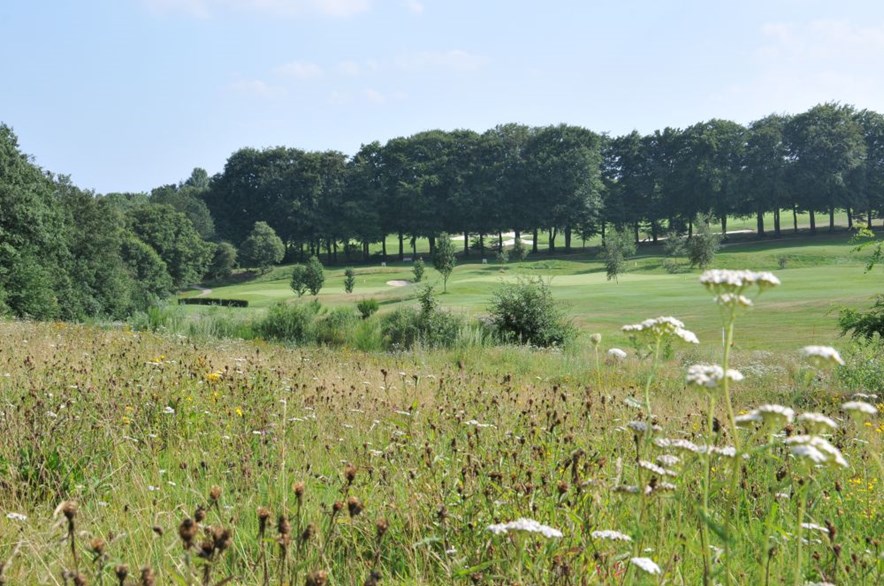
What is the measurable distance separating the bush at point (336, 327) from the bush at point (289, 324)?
0.75ft

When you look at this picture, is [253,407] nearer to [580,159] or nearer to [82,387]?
[82,387]

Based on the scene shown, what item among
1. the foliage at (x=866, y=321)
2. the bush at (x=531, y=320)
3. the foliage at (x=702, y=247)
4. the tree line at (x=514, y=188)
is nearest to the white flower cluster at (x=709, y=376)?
the foliage at (x=866, y=321)

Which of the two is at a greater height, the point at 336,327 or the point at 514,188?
the point at 514,188

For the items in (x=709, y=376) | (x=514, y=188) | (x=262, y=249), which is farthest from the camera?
(x=514, y=188)

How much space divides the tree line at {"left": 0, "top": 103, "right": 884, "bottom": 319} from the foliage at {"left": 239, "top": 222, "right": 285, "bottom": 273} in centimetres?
17

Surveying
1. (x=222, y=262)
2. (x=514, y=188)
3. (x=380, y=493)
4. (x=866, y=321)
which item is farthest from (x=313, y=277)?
(x=380, y=493)

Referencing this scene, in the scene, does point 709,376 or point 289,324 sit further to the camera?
point 289,324

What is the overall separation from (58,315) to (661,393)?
35071 millimetres

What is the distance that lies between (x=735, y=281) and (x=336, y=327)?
762 inches

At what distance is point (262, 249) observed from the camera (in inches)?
2913

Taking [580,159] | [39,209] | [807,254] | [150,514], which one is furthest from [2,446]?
[580,159]

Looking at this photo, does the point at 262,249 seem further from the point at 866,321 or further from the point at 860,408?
the point at 860,408

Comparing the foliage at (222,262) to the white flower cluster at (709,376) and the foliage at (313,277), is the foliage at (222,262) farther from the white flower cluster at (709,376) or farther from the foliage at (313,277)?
the white flower cluster at (709,376)

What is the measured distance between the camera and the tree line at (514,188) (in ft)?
238
